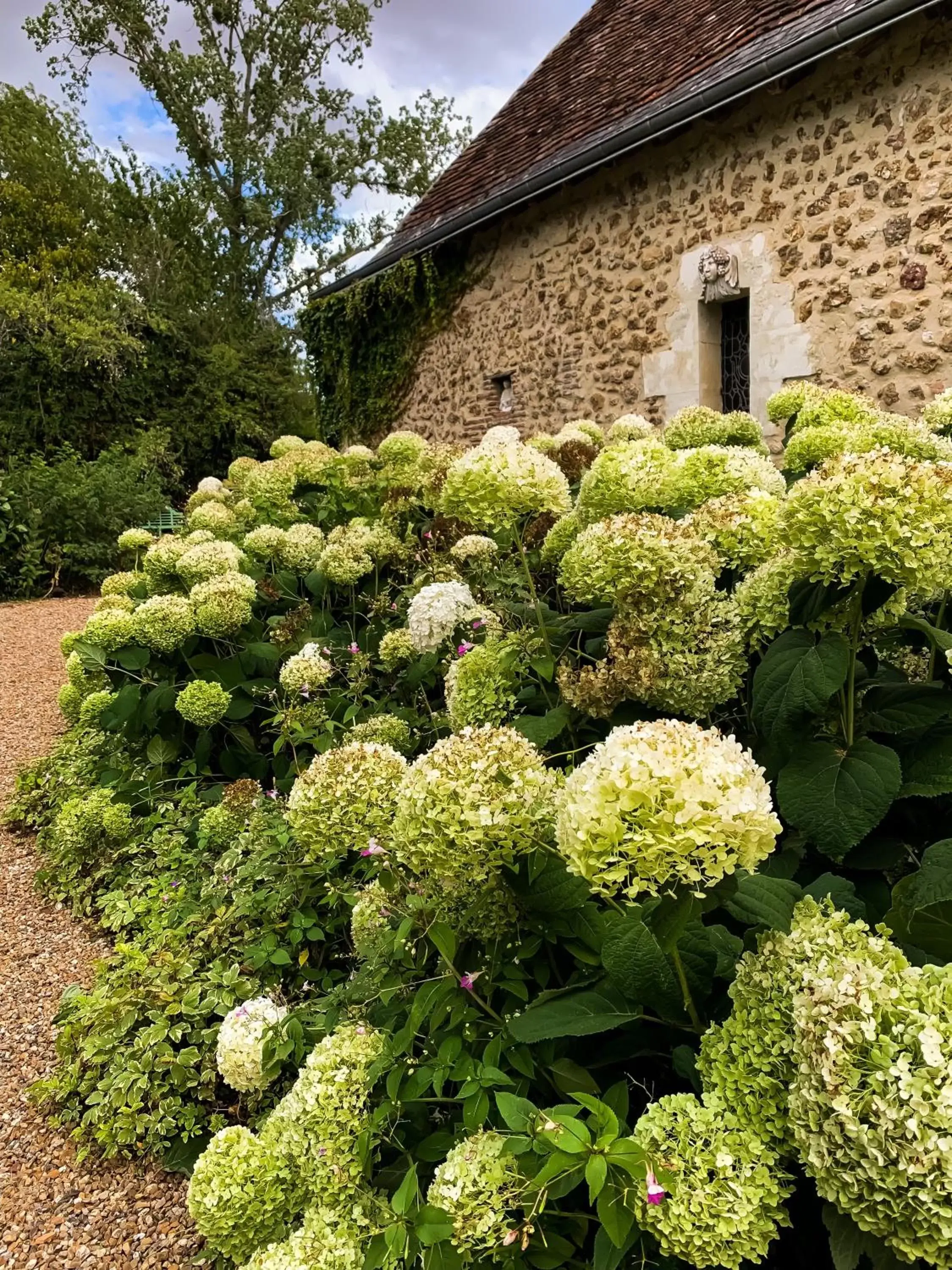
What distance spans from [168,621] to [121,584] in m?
1.14

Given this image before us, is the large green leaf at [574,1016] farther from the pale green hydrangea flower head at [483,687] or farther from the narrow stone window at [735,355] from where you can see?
the narrow stone window at [735,355]

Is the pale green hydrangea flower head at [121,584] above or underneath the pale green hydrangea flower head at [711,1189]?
above

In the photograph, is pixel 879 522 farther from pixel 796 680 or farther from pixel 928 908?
pixel 928 908

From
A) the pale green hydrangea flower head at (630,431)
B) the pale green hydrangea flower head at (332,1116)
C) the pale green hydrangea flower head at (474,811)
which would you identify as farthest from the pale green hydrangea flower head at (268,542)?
the pale green hydrangea flower head at (474,811)

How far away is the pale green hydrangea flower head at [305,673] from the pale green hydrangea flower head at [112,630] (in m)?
0.94

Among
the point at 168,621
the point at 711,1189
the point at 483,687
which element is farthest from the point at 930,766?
the point at 168,621

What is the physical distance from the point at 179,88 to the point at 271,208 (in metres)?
3.31

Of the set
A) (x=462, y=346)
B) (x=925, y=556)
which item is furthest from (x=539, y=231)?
(x=925, y=556)

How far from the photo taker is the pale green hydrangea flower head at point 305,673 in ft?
9.36

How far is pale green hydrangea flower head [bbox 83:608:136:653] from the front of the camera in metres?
3.46

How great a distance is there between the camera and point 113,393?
13641 millimetres

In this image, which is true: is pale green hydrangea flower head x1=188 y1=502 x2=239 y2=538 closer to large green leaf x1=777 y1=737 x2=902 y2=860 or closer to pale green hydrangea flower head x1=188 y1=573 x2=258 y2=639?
pale green hydrangea flower head x1=188 y1=573 x2=258 y2=639

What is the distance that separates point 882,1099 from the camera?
82 centimetres

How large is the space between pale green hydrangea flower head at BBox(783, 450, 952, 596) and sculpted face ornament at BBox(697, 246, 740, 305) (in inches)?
218
